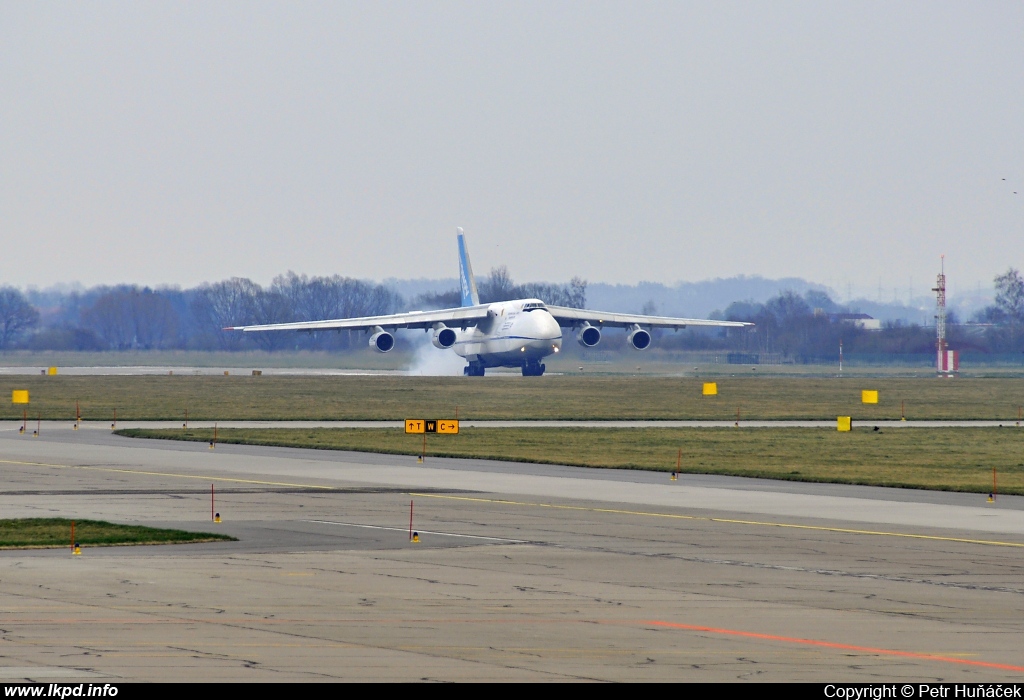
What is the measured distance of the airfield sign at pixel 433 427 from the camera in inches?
1537

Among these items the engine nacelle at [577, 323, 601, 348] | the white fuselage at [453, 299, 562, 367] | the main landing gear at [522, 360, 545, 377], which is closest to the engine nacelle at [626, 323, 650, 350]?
the engine nacelle at [577, 323, 601, 348]

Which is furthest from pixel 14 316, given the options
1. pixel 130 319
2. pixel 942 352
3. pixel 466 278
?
pixel 942 352

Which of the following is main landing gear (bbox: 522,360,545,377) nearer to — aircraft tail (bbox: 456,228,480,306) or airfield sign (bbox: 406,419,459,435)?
aircraft tail (bbox: 456,228,480,306)

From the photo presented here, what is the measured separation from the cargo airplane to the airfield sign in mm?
32244

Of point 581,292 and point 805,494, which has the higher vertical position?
point 581,292

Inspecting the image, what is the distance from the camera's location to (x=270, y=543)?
18.5m

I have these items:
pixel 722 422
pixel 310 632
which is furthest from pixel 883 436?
pixel 310 632

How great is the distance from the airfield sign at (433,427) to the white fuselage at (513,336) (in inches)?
1269

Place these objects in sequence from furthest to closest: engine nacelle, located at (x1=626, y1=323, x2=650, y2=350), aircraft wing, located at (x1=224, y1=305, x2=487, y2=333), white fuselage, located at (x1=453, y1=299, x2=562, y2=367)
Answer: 1. engine nacelle, located at (x1=626, y1=323, x2=650, y2=350)
2. aircraft wing, located at (x1=224, y1=305, x2=487, y2=333)
3. white fuselage, located at (x1=453, y1=299, x2=562, y2=367)

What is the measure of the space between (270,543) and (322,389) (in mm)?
51806

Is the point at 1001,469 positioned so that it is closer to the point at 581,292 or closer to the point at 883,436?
the point at 883,436

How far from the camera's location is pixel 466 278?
92.4 meters

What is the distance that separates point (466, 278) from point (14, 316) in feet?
224

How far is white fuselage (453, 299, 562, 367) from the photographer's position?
74688 millimetres
